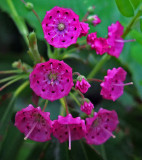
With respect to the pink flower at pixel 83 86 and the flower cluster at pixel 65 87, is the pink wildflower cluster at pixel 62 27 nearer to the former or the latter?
the flower cluster at pixel 65 87

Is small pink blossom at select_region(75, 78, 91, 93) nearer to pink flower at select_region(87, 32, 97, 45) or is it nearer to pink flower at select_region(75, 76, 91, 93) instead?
pink flower at select_region(75, 76, 91, 93)

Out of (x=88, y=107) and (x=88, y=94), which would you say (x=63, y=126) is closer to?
(x=88, y=107)

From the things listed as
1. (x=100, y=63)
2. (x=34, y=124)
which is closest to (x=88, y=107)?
(x=34, y=124)

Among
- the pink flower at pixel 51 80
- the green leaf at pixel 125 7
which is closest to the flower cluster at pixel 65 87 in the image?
the pink flower at pixel 51 80

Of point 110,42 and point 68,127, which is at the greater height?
point 110,42

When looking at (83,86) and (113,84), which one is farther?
(113,84)

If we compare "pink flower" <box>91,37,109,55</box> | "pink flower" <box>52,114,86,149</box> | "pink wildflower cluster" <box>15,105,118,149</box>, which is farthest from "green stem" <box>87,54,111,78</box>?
"pink flower" <box>52,114,86,149</box>

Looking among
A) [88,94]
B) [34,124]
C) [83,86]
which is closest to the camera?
[83,86]
